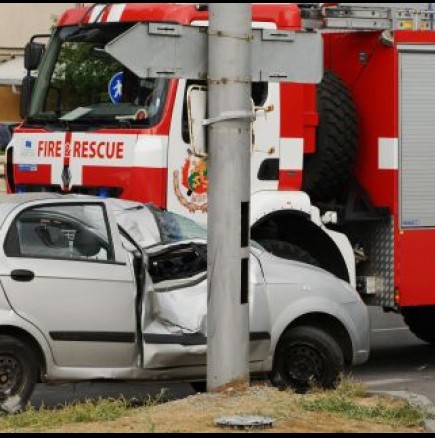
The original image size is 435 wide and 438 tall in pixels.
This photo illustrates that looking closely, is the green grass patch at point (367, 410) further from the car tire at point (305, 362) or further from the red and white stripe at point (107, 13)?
the red and white stripe at point (107, 13)

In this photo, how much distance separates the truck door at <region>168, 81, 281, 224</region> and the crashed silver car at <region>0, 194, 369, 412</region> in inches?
38.4

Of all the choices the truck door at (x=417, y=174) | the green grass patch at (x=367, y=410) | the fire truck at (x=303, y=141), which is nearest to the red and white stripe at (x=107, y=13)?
the fire truck at (x=303, y=141)

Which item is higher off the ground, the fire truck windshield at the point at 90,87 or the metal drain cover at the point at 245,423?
the fire truck windshield at the point at 90,87

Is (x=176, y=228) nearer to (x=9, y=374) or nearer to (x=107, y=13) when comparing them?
(x=9, y=374)

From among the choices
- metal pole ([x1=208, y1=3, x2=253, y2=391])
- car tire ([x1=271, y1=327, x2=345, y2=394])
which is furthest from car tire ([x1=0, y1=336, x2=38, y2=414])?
car tire ([x1=271, y1=327, x2=345, y2=394])

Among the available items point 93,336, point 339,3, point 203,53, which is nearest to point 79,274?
point 93,336

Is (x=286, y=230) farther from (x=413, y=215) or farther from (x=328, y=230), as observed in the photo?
(x=413, y=215)

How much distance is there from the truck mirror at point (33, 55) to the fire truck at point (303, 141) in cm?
3

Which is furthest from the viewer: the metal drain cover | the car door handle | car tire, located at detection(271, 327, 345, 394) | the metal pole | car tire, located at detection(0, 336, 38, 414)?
car tire, located at detection(271, 327, 345, 394)

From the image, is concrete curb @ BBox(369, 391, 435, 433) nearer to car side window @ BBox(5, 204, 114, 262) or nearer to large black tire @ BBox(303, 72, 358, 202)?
car side window @ BBox(5, 204, 114, 262)

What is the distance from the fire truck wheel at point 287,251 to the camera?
11562mm

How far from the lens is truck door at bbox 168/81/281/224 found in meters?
11.1

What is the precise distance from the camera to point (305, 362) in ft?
32.5

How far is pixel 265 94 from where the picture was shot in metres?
11.4
